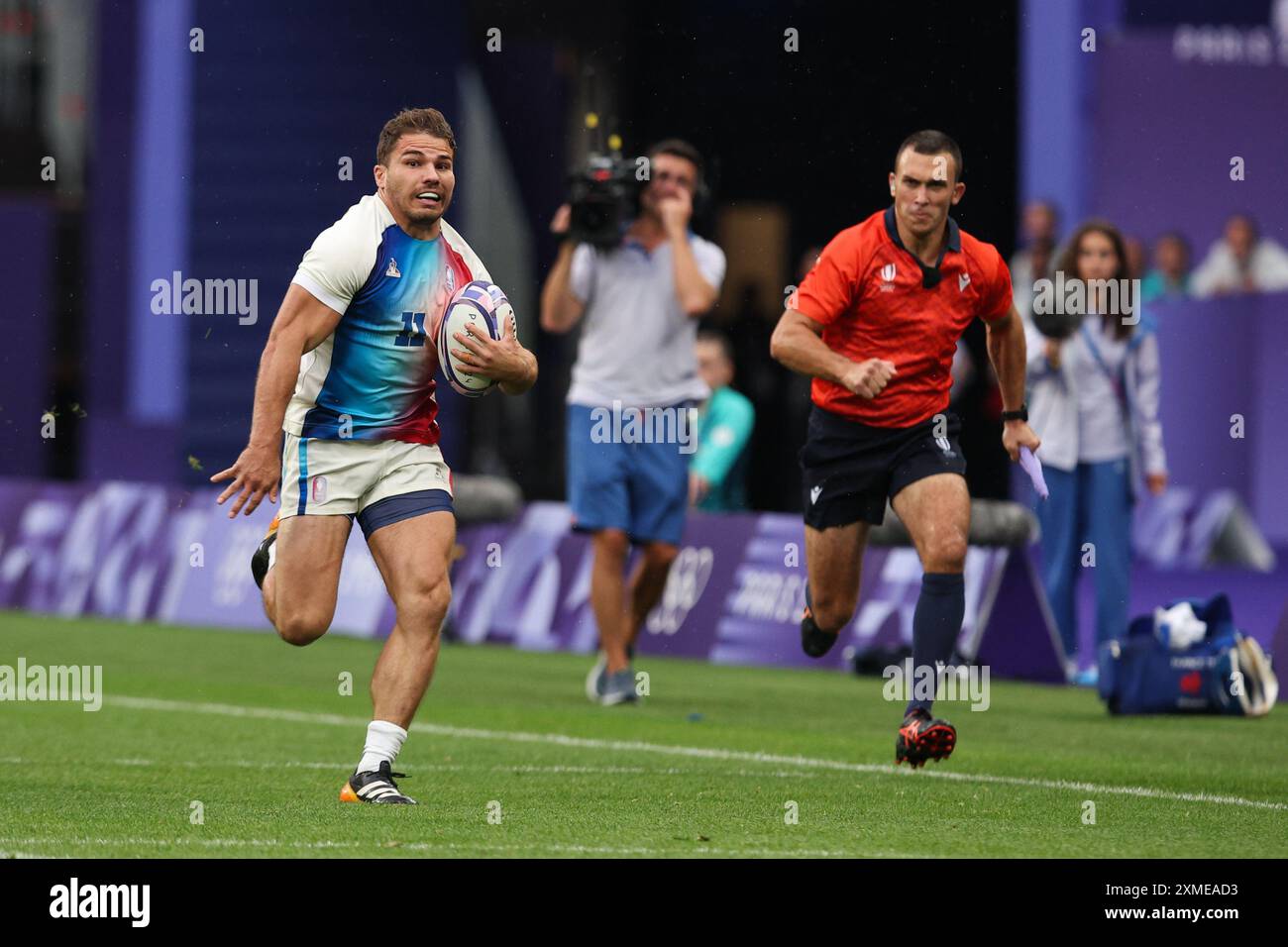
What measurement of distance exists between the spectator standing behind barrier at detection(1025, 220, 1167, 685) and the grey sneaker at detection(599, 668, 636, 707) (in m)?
2.89

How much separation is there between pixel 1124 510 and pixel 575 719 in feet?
12.9

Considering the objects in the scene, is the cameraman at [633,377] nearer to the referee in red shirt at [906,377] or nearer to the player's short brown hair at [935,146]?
the referee in red shirt at [906,377]

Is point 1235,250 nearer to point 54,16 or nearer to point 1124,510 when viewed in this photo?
point 1124,510

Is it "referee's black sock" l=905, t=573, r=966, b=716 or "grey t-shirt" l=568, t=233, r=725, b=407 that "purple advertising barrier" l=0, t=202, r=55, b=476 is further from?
"referee's black sock" l=905, t=573, r=966, b=716

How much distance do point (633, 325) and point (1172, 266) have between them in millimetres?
8297

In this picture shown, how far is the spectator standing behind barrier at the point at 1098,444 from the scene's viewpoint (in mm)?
14477

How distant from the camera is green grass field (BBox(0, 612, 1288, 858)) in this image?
764 cm

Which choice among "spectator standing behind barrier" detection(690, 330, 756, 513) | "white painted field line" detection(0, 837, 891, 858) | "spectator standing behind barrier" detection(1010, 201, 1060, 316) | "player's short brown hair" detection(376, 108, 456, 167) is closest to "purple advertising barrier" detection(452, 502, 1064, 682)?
"spectator standing behind barrier" detection(690, 330, 756, 513)

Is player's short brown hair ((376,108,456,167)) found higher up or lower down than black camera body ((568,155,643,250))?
lower down

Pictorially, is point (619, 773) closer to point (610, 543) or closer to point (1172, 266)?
point (610, 543)

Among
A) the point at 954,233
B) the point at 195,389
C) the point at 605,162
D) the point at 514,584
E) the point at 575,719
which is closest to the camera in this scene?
the point at 954,233

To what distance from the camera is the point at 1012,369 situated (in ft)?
34.3

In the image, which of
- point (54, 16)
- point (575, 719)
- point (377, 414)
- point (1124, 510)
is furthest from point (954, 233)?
point (54, 16)

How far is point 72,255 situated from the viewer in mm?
30500
